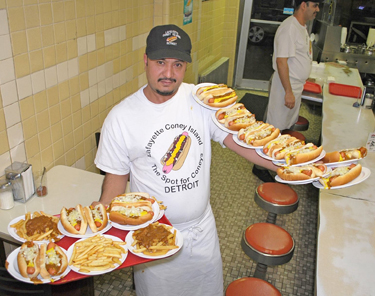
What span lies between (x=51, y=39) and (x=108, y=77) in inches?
32.6

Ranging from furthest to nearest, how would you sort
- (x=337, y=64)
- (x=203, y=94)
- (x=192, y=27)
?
(x=337, y=64)
(x=192, y=27)
(x=203, y=94)

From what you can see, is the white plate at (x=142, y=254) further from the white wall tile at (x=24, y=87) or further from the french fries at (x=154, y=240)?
the white wall tile at (x=24, y=87)

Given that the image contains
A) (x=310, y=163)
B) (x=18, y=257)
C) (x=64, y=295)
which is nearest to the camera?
(x=18, y=257)

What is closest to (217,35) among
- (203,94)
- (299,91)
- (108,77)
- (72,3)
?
(299,91)

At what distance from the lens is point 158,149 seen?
74.2 inches

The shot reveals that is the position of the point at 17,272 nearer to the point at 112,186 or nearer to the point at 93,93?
the point at 112,186

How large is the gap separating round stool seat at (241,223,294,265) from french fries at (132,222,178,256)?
0.79 metres

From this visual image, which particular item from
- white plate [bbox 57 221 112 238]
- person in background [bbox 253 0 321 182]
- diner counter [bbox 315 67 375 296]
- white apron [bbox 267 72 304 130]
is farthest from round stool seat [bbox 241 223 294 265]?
white apron [bbox 267 72 304 130]

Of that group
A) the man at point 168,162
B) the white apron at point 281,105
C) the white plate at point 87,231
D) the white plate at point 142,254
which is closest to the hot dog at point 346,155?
the man at point 168,162

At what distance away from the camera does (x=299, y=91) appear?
14.7 feet

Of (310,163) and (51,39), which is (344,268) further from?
(51,39)

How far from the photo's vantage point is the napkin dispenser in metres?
2.25

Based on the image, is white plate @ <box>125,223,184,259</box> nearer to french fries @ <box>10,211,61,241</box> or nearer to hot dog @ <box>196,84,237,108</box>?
french fries @ <box>10,211,61,241</box>

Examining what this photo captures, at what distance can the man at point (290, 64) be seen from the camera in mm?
4141
